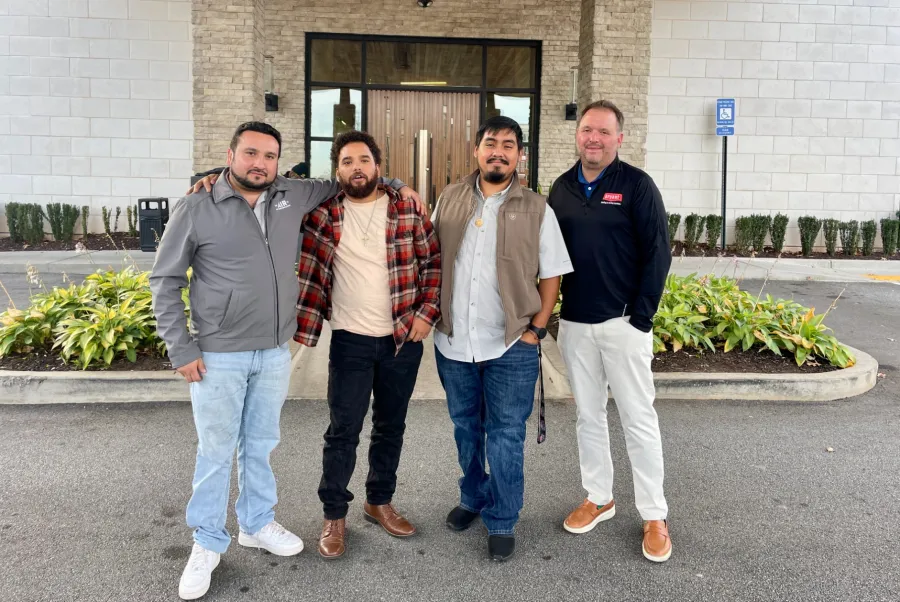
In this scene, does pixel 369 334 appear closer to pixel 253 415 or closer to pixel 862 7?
pixel 253 415

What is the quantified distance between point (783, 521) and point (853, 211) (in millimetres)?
13678

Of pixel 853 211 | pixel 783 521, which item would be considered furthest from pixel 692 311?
pixel 853 211

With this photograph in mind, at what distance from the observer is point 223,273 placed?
3.04m

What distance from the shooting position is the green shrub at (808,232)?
1461 centimetres

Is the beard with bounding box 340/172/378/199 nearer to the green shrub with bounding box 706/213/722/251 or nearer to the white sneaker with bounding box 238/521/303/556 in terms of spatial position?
the white sneaker with bounding box 238/521/303/556

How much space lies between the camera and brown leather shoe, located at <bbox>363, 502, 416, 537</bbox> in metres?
3.52

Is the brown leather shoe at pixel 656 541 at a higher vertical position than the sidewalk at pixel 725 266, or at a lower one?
lower

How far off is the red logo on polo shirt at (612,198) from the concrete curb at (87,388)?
3562 mm

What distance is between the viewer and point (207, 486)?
10.2 ft

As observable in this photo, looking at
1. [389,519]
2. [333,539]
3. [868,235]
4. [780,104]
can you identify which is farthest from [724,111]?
[333,539]

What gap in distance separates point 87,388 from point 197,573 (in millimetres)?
3012

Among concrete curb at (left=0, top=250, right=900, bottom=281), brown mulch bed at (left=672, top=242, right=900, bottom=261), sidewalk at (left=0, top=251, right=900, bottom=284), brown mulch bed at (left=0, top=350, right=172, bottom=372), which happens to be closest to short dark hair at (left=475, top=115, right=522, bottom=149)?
brown mulch bed at (left=0, top=350, right=172, bottom=372)

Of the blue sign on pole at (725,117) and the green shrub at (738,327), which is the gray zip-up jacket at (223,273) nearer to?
the green shrub at (738,327)

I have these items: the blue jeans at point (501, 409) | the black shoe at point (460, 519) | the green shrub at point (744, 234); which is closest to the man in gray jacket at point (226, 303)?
the blue jeans at point (501, 409)
